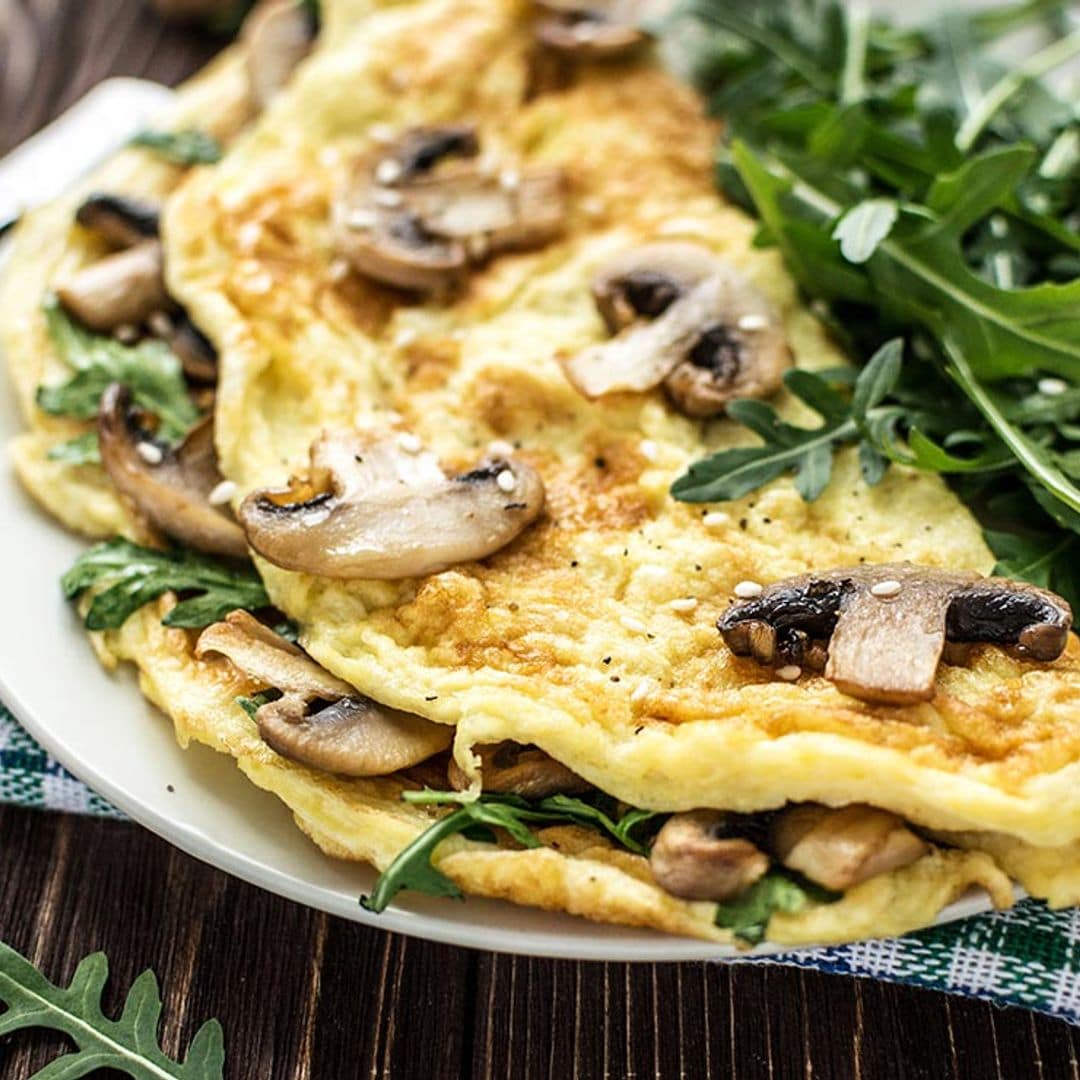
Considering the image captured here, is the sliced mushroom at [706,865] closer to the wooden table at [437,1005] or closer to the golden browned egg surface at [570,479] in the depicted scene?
the golden browned egg surface at [570,479]

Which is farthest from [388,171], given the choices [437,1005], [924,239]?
[437,1005]

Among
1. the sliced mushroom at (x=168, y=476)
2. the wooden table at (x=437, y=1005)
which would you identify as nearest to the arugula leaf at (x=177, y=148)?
the sliced mushroom at (x=168, y=476)

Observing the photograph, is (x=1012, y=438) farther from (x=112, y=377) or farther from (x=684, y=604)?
(x=112, y=377)

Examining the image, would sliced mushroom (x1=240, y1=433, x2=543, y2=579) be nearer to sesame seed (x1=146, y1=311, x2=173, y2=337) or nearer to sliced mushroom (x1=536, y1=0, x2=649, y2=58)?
sesame seed (x1=146, y1=311, x2=173, y2=337)

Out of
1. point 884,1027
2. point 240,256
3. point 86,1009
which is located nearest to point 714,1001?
point 884,1027

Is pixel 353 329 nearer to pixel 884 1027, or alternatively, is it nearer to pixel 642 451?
pixel 642 451

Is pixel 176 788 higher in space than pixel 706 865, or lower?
higher
